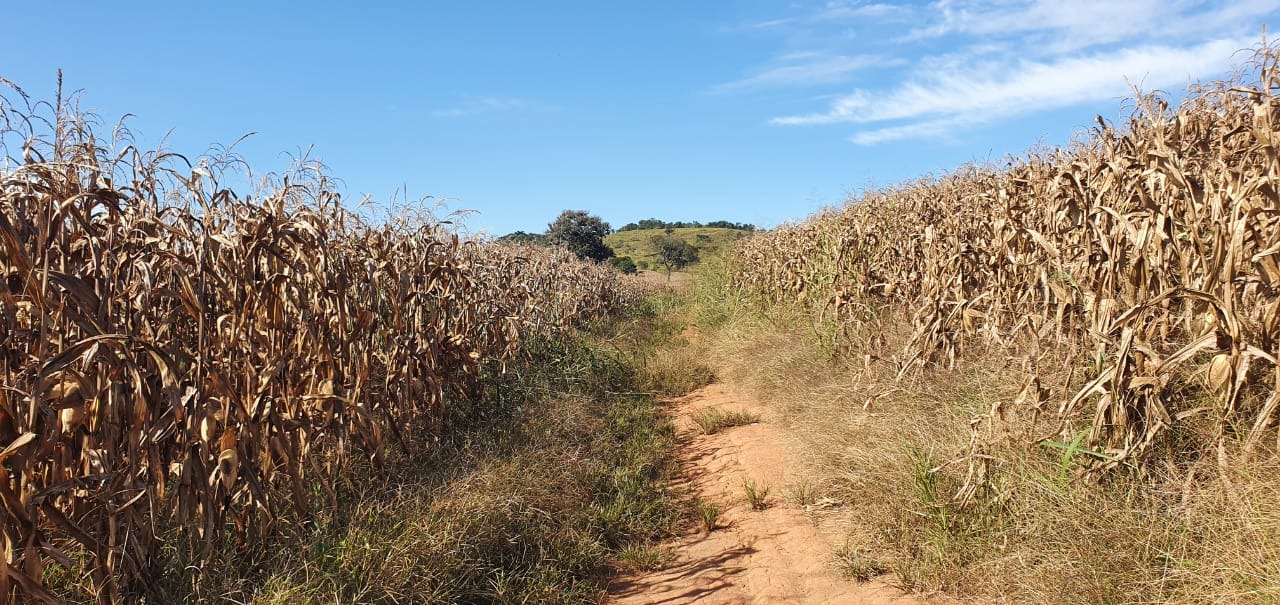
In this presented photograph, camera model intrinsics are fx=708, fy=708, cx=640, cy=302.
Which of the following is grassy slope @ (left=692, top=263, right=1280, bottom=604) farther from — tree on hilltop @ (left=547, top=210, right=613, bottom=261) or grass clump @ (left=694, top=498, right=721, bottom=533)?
tree on hilltop @ (left=547, top=210, right=613, bottom=261)

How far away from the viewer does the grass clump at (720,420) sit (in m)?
6.54

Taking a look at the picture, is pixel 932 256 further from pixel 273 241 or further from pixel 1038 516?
pixel 273 241

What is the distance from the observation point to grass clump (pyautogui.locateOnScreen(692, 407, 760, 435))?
654 cm

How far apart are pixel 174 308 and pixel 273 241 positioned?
55 cm

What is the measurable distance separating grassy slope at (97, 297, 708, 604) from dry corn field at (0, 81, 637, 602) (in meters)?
0.17

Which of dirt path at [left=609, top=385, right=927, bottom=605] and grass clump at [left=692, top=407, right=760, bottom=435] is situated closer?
dirt path at [left=609, top=385, right=927, bottom=605]

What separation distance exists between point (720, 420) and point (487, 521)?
326cm

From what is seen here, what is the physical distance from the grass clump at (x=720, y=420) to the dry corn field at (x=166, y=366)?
2.87 m

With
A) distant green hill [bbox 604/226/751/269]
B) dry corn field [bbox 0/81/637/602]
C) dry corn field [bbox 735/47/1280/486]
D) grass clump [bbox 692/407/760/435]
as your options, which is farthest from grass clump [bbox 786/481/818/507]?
A: distant green hill [bbox 604/226/751/269]

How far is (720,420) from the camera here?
6613 mm

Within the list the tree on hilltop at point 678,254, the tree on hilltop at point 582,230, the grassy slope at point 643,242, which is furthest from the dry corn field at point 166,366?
the grassy slope at point 643,242

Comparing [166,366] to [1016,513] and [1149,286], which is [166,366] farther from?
[1149,286]

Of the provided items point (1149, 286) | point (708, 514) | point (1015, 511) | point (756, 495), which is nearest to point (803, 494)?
point (756, 495)

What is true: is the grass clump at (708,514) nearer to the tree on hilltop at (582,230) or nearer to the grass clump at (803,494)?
the grass clump at (803,494)
